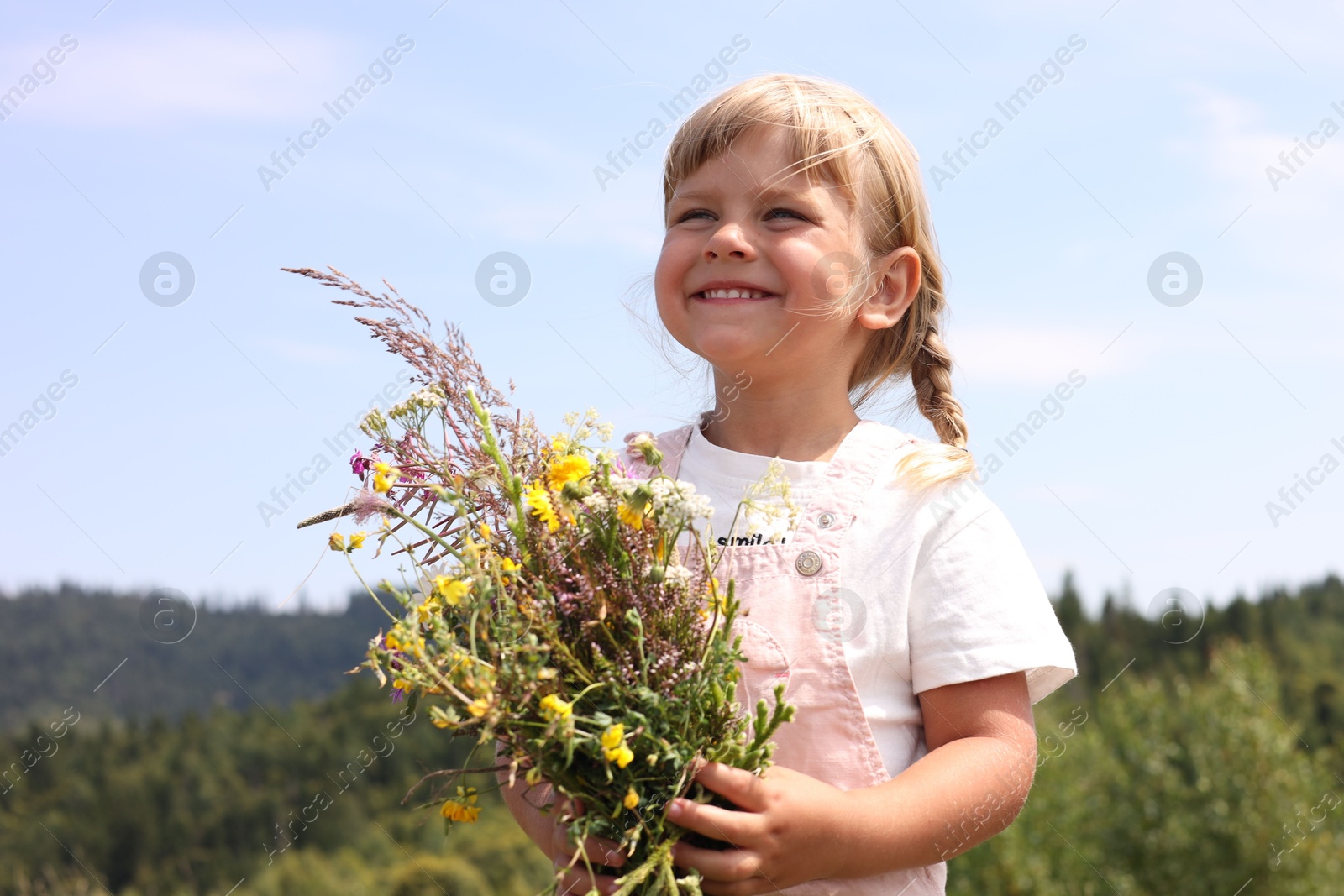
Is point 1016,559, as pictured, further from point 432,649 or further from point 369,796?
point 369,796

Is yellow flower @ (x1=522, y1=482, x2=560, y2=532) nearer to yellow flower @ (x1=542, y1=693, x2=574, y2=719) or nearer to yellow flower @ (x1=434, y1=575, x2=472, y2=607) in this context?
yellow flower @ (x1=434, y1=575, x2=472, y2=607)

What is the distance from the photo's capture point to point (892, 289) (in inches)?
115

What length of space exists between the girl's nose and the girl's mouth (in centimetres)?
8

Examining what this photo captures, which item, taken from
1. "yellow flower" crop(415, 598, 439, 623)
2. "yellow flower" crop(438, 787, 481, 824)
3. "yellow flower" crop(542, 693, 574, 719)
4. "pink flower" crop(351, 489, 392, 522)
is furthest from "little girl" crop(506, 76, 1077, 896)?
"pink flower" crop(351, 489, 392, 522)

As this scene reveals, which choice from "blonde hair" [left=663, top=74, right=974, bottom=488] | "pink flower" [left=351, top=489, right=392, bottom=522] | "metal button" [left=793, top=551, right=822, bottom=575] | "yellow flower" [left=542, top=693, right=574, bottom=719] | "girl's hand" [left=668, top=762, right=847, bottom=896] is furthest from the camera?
"blonde hair" [left=663, top=74, right=974, bottom=488]

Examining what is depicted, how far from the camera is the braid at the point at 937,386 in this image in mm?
2930

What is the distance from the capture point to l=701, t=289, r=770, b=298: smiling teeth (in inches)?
105

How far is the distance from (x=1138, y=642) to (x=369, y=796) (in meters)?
47.5

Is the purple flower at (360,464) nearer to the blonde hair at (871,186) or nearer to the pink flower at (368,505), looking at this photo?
the pink flower at (368,505)

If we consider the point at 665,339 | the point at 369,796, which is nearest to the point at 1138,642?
the point at 369,796

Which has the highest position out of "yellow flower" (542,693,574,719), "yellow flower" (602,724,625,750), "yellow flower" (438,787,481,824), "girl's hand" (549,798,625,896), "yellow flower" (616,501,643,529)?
"yellow flower" (616,501,643,529)

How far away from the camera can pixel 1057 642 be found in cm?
249

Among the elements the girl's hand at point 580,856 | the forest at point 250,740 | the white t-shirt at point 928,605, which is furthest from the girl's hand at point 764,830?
the forest at point 250,740

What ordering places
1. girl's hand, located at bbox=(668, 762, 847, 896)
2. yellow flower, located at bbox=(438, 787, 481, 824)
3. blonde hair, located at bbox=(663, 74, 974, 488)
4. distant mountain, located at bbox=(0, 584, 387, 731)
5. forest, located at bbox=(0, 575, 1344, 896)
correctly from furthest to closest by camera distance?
1. distant mountain, located at bbox=(0, 584, 387, 731)
2. forest, located at bbox=(0, 575, 1344, 896)
3. blonde hair, located at bbox=(663, 74, 974, 488)
4. yellow flower, located at bbox=(438, 787, 481, 824)
5. girl's hand, located at bbox=(668, 762, 847, 896)
